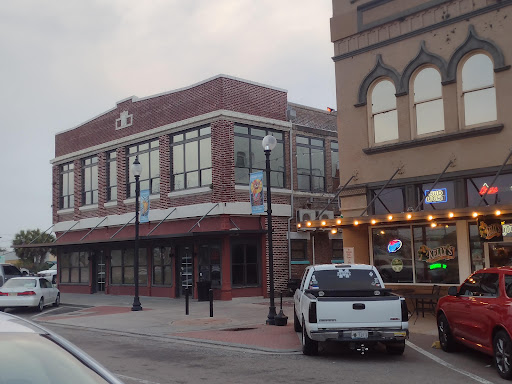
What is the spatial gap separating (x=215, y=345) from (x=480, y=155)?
9.06 m

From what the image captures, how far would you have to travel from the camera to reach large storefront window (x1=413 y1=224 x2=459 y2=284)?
17.0 meters

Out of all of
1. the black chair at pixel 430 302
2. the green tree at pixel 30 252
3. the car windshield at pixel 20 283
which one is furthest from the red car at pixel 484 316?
the green tree at pixel 30 252

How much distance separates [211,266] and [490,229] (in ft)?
42.1

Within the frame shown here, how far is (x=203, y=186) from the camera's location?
25625mm

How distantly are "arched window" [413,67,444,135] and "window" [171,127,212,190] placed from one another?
1028 centimetres

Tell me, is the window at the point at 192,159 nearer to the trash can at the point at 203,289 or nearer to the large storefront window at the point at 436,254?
the trash can at the point at 203,289

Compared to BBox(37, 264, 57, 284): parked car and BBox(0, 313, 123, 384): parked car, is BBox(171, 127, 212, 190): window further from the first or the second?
BBox(0, 313, 123, 384): parked car

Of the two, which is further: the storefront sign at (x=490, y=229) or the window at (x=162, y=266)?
the window at (x=162, y=266)

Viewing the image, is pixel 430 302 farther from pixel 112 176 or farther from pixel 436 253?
pixel 112 176

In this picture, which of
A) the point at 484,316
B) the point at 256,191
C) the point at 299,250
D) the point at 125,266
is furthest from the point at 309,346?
the point at 125,266

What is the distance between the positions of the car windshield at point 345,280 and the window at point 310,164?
1613cm

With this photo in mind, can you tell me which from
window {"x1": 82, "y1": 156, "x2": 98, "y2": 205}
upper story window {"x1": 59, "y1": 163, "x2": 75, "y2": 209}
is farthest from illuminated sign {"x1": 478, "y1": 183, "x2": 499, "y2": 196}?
upper story window {"x1": 59, "y1": 163, "x2": 75, "y2": 209}

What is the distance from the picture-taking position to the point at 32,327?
342 centimetres

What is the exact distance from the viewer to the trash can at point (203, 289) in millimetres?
24469
